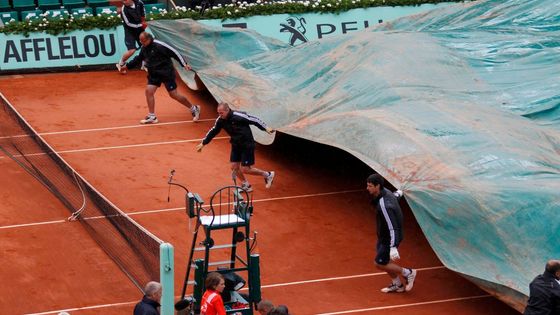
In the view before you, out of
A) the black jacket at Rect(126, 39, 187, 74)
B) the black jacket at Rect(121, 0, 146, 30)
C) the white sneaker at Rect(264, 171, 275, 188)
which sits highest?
the black jacket at Rect(121, 0, 146, 30)

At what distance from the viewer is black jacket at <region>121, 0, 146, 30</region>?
27.1 m

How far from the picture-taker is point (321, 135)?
18797mm

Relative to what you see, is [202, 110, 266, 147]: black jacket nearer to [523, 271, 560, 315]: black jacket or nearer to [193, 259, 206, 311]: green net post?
[193, 259, 206, 311]: green net post

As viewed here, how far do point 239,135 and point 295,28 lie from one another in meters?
9.79

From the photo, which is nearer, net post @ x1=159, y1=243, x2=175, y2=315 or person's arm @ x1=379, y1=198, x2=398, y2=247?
net post @ x1=159, y1=243, x2=175, y2=315

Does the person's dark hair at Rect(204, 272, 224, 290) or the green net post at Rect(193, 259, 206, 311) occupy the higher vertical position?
the person's dark hair at Rect(204, 272, 224, 290)

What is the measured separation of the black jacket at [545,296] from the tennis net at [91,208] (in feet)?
A: 13.5

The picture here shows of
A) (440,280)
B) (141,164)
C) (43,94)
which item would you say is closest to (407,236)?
(440,280)

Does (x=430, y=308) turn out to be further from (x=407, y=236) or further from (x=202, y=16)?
(x=202, y=16)

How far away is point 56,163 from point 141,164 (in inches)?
68.2

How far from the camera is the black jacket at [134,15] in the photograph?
27062 mm

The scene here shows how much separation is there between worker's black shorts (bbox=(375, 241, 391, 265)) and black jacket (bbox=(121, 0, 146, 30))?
41.8 feet

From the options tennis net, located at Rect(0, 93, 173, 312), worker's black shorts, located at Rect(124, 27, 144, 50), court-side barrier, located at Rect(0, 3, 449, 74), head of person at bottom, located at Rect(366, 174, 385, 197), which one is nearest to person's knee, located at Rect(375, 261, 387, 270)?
head of person at bottom, located at Rect(366, 174, 385, 197)

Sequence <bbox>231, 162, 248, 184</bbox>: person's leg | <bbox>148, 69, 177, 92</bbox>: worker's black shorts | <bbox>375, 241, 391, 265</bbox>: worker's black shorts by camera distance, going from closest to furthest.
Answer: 1. <bbox>375, 241, 391, 265</bbox>: worker's black shorts
2. <bbox>231, 162, 248, 184</bbox>: person's leg
3. <bbox>148, 69, 177, 92</bbox>: worker's black shorts
